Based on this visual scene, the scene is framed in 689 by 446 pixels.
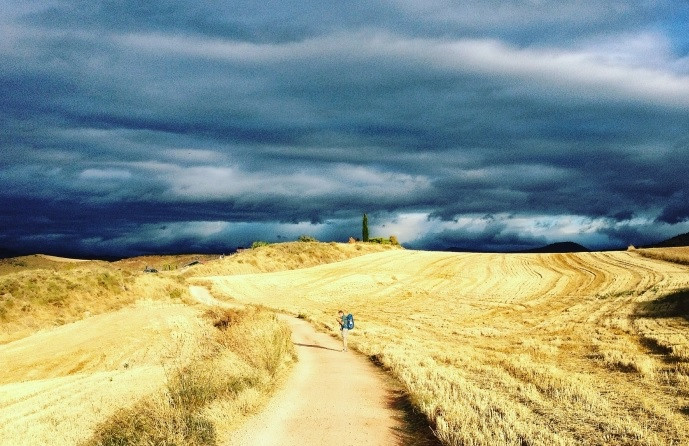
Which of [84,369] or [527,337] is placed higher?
[527,337]

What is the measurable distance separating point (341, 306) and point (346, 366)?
116 feet

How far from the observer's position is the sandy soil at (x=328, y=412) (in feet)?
43.3

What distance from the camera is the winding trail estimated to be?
520 inches

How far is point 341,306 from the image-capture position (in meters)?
59.1

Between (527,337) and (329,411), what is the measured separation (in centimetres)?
2158

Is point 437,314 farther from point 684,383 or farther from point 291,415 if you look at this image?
point 291,415

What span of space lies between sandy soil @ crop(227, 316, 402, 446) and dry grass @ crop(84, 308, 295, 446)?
625 mm

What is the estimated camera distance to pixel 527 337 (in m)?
33.8

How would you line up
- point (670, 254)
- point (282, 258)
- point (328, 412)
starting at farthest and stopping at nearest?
1. point (282, 258)
2. point (670, 254)
3. point (328, 412)

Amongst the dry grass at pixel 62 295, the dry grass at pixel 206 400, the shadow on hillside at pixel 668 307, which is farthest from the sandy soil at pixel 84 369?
the shadow on hillside at pixel 668 307

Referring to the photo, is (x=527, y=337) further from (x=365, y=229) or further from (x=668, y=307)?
(x=365, y=229)

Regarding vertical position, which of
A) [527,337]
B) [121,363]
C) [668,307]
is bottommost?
[121,363]

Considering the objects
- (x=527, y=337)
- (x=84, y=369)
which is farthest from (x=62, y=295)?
(x=527, y=337)

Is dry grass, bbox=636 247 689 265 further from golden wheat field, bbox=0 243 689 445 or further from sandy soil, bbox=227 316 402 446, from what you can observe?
sandy soil, bbox=227 316 402 446
